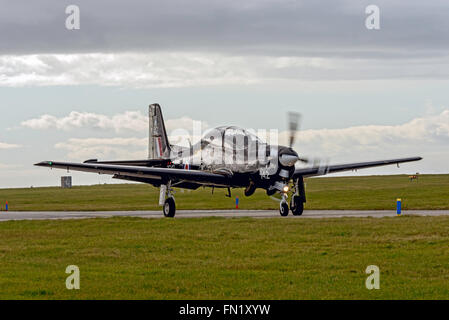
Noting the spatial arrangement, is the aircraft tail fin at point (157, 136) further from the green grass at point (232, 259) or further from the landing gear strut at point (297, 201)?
the green grass at point (232, 259)

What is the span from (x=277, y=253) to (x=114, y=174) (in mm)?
18866

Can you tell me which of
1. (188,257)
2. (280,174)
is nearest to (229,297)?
(188,257)

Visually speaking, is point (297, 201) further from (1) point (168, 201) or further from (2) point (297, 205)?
(1) point (168, 201)

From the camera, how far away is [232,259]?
17.6 m

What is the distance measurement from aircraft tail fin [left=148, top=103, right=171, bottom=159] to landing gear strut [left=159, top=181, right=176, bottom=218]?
5.10m

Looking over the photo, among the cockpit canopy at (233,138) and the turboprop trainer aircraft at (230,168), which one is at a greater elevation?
the cockpit canopy at (233,138)

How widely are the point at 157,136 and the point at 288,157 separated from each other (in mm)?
13605

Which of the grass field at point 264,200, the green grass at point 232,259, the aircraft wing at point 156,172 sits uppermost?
the aircraft wing at point 156,172

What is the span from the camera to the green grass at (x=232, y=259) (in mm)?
13336

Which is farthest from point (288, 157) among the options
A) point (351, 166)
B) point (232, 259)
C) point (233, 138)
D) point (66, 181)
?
point (66, 181)

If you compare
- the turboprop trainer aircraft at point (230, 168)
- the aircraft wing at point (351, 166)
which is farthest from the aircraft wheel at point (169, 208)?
the aircraft wing at point (351, 166)
